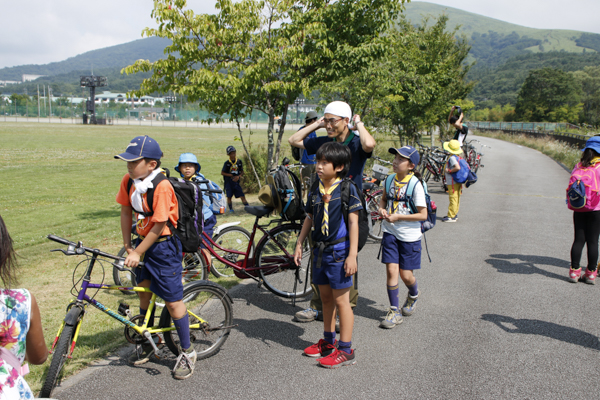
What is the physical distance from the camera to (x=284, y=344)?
164 inches

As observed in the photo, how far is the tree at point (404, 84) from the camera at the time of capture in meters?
13.0

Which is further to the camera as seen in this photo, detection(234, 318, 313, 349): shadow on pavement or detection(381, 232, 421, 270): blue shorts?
detection(381, 232, 421, 270): blue shorts

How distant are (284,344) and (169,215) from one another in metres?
1.68

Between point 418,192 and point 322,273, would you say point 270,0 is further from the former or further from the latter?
point 322,273

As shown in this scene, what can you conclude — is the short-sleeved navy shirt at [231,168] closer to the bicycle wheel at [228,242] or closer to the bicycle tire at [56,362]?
the bicycle wheel at [228,242]

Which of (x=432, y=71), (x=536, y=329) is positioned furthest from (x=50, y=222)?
(x=432, y=71)

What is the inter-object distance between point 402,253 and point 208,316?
1.96m

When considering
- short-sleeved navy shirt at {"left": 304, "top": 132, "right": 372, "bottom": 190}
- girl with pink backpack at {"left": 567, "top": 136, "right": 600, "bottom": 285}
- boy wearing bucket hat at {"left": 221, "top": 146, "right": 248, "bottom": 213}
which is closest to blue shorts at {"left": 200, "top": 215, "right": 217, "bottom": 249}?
short-sleeved navy shirt at {"left": 304, "top": 132, "right": 372, "bottom": 190}

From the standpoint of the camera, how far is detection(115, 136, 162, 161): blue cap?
317 cm

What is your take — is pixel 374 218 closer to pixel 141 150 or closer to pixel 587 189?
pixel 587 189

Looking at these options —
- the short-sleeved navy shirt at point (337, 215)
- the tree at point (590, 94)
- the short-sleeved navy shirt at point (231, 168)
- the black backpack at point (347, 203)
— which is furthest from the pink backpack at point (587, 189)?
the tree at point (590, 94)

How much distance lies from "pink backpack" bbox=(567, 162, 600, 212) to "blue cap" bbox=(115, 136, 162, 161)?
501cm

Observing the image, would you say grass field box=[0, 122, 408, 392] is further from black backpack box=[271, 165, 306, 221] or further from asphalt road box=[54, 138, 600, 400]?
black backpack box=[271, 165, 306, 221]

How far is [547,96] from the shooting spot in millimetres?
102625
